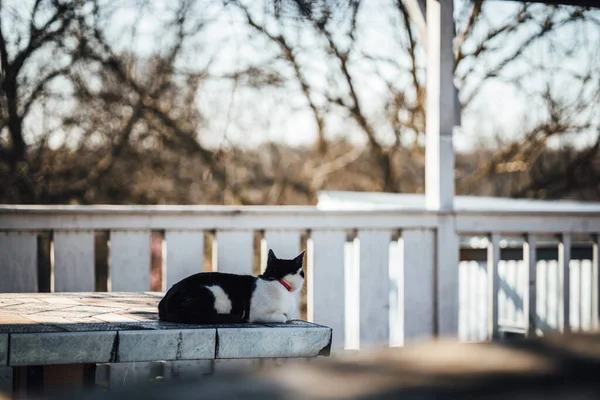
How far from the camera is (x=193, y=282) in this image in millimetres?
2533

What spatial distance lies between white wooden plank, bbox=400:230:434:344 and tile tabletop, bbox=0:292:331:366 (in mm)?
1412

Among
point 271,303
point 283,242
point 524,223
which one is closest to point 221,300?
point 271,303

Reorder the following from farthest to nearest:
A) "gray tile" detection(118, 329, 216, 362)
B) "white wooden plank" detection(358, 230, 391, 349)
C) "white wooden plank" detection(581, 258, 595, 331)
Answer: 1. "white wooden plank" detection(581, 258, 595, 331)
2. "white wooden plank" detection(358, 230, 391, 349)
3. "gray tile" detection(118, 329, 216, 362)

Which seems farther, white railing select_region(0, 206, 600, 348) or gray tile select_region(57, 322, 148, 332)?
white railing select_region(0, 206, 600, 348)

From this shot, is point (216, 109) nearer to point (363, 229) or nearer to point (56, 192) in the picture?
point (56, 192)

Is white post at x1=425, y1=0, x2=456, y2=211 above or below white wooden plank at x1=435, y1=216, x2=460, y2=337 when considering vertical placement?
above

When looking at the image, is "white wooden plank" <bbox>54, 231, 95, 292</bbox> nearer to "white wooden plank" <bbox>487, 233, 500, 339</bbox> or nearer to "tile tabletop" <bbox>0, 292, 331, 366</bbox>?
"tile tabletop" <bbox>0, 292, 331, 366</bbox>

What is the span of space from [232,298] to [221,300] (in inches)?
1.9

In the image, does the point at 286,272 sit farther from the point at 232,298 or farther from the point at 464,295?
the point at 464,295

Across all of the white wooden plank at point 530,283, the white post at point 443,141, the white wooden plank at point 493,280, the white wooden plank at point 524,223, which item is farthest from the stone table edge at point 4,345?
the white wooden plank at point 530,283

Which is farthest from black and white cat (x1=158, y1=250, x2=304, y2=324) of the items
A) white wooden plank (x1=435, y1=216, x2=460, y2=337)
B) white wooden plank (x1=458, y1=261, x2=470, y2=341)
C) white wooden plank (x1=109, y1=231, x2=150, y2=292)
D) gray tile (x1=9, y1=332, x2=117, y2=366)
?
white wooden plank (x1=458, y1=261, x2=470, y2=341)

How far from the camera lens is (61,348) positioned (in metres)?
2.17

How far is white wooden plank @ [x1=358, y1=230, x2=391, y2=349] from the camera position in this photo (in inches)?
151

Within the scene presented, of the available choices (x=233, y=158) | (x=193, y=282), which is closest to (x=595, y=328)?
(x=193, y=282)
